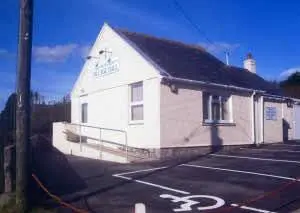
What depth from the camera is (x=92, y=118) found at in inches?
776

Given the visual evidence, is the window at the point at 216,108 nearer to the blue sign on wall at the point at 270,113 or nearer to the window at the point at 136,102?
the window at the point at 136,102

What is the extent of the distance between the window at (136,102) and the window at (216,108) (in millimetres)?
2899

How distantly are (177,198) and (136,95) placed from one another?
8.83 m

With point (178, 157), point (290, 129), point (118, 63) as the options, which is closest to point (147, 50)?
point (118, 63)

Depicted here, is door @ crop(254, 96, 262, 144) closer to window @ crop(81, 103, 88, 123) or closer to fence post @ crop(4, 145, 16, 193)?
window @ crop(81, 103, 88, 123)

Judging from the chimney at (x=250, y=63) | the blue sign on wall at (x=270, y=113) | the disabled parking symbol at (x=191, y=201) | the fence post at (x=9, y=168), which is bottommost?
the disabled parking symbol at (x=191, y=201)

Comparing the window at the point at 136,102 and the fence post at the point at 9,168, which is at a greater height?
the window at the point at 136,102

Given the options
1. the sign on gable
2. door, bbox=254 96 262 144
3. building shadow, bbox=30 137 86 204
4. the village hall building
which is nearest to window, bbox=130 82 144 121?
the village hall building

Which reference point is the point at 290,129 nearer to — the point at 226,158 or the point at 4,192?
the point at 226,158

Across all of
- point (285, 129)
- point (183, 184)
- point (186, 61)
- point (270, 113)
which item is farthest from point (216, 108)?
point (183, 184)

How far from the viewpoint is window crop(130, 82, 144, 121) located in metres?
15.9

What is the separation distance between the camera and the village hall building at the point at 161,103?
48.8 ft

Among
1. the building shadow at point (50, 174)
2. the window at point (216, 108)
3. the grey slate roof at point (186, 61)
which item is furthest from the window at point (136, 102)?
the building shadow at point (50, 174)

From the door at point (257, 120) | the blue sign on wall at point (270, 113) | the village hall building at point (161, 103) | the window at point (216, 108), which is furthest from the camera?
the blue sign on wall at point (270, 113)
